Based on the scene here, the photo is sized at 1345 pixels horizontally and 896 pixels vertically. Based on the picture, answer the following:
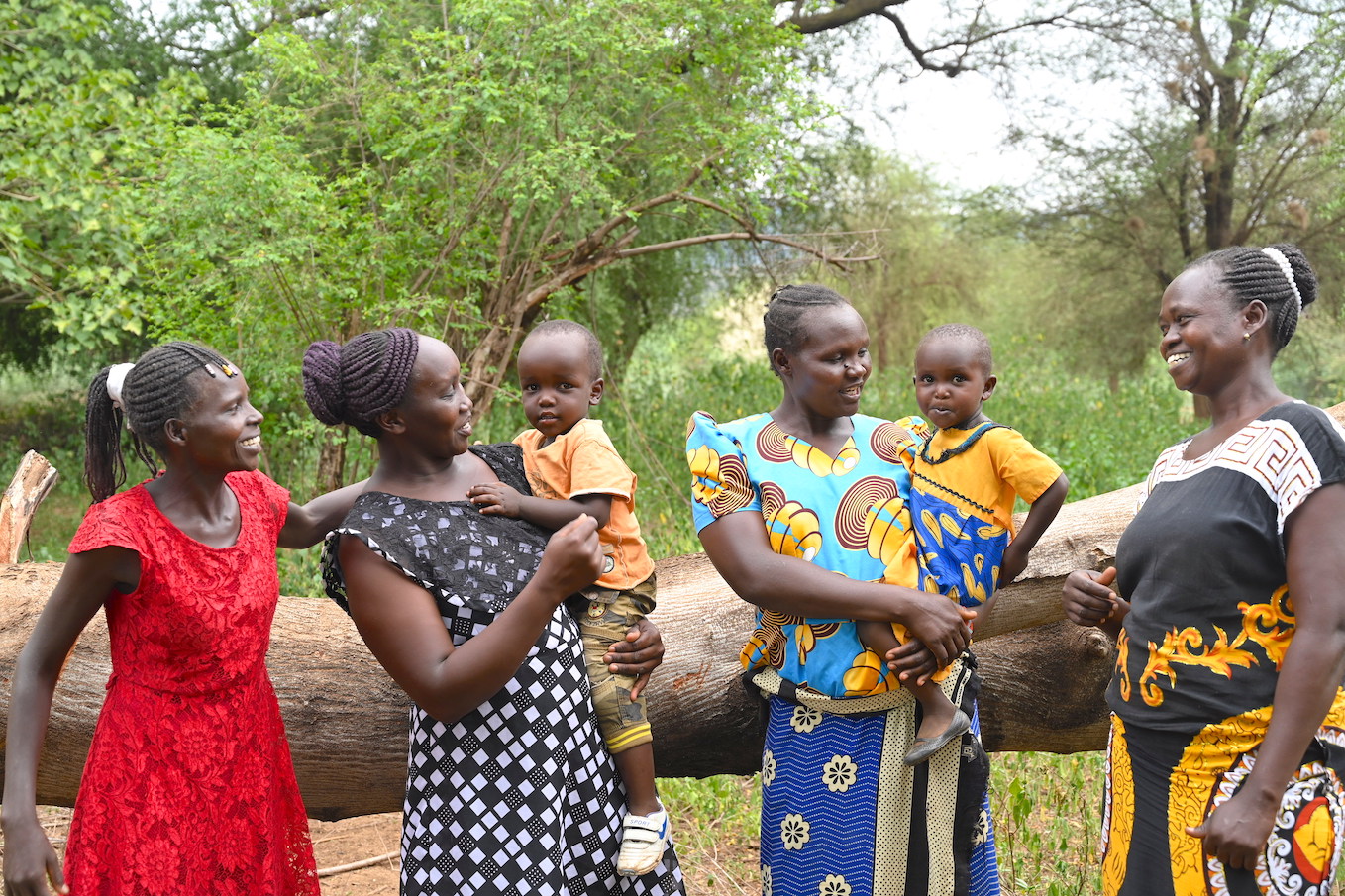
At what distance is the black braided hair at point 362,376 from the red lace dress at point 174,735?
1.40 ft

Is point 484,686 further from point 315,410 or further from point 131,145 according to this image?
point 131,145

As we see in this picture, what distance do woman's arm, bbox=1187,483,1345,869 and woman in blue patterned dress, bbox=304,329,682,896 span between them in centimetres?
106

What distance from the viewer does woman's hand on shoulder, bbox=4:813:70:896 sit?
1.95 m

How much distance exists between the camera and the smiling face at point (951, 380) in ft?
8.43

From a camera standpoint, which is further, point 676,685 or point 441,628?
point 676,685

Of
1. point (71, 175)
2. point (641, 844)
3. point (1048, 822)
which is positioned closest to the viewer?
point (641, 844)

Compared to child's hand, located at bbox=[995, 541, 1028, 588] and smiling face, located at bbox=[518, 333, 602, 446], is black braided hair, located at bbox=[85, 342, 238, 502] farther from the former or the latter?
child's hand, located at bbox=[995, 541, 1028, 588]

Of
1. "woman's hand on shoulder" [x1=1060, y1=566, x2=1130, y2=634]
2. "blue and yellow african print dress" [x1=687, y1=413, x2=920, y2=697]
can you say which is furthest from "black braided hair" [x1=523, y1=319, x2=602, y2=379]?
"woman's hand on shoulder" [x1=1060, y1=566, x2=1130, y2=634]

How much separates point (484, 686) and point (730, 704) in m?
1.36

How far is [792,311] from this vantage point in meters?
2.26

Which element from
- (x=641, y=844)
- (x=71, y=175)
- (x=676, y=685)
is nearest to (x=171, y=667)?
(x=641, y=844)

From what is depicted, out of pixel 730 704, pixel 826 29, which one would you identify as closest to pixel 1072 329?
pixel 826 29

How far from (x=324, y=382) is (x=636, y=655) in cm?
86

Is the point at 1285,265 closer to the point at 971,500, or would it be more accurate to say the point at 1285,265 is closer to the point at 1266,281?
the point at 1266,281
